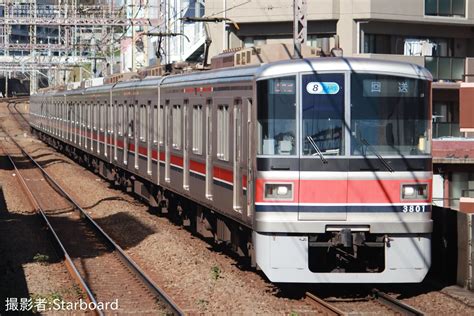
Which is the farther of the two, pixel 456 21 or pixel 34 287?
pixel 456 21

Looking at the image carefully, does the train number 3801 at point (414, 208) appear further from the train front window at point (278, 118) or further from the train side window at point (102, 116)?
the train side window at point (102, 116)

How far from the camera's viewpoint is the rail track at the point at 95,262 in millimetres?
9734

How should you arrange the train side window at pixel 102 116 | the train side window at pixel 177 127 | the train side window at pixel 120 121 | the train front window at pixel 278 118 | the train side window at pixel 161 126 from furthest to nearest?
the train side window at pixel 102 116 → the train side window at pixel 120 121 → the train side window at pixel 161 126 → the train side window at pixel 177 127 → the train front window at pixel 278 118

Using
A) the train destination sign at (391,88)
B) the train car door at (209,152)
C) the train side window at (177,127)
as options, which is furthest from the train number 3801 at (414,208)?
the train side window at (177,127)

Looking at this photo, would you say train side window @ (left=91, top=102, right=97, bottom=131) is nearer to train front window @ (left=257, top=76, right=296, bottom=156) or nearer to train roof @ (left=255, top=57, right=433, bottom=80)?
train roof @ (left=255, top=57, right=433, bottom=80)

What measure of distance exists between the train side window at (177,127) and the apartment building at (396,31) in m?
10.4

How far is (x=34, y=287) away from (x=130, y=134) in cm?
849

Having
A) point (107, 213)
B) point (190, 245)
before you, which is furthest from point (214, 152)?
point (107, 213)

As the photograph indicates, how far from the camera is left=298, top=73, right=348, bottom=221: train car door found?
359 inches

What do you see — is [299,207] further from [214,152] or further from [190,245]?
[190,245]

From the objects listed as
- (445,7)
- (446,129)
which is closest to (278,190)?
(446,129)

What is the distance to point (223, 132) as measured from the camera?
11211 millimetres

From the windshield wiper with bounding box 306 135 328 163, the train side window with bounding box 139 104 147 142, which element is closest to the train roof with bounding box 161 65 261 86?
the windshield wiper with bounding box 306 135 328 163

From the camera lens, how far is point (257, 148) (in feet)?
30.6
